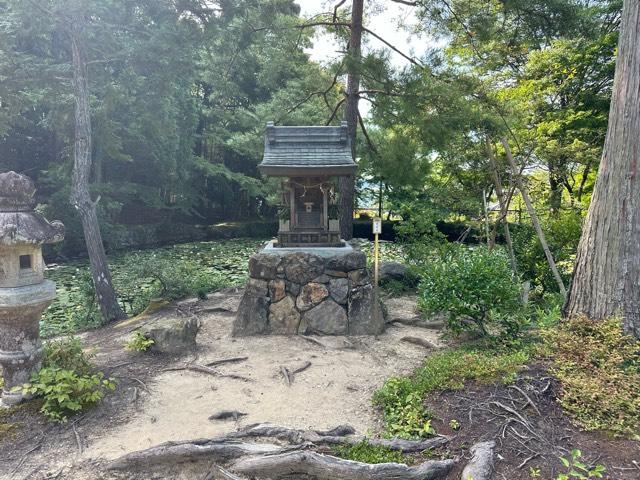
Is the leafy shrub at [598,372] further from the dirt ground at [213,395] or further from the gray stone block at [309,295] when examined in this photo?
the gray stone block at [309,295]

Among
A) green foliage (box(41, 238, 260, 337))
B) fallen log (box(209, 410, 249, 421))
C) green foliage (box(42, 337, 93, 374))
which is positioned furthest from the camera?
green foliage (box(41, 238, 260, 337))

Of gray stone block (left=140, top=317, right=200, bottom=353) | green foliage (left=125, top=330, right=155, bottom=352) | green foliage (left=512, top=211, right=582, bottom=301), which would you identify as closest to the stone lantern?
green foliage (left=125, top=330, right=155, bottom=352)

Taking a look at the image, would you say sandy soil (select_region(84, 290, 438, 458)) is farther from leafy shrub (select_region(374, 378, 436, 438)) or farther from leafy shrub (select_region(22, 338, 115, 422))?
leafy shrub (select_region(22, 338, 115, 422))

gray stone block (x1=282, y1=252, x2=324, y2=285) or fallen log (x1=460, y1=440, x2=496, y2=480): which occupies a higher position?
gray stone block (x1=282, y1=252, x2=324, y2=285)

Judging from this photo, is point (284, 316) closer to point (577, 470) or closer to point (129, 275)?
point (577, 470)

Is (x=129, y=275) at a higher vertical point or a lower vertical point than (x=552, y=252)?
lower

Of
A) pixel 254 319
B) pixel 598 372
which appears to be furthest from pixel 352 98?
pixel 598 372

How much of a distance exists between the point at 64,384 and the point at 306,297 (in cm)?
346

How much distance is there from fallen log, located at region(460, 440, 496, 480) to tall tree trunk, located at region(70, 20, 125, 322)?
7628 millimetres

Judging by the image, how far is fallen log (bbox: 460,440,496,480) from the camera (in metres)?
2.93

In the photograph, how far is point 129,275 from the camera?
38.8 ft

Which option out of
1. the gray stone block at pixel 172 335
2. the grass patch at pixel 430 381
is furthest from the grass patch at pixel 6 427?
the grass patch at pixel 430 381

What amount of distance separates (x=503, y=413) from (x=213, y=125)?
2197cm

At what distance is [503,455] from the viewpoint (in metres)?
3.17
